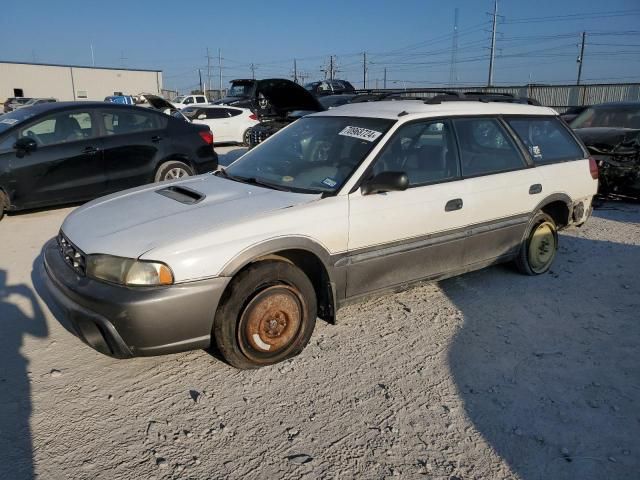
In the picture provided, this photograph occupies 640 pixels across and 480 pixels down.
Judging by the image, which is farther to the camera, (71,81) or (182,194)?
(71,81)

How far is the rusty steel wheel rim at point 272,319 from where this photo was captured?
9.96ft

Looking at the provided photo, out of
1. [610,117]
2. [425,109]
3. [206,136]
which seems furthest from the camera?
[610,117]

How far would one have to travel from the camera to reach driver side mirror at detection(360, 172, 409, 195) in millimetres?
3309

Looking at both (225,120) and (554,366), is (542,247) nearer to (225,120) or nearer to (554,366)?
(554,366)

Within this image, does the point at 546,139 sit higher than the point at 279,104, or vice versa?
the point at 279,104

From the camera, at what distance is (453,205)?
390 cm

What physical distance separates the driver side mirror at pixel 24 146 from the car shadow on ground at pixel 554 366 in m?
5.34

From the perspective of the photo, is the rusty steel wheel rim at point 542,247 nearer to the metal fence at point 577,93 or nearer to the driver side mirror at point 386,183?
the driver side mirror at point 386,183

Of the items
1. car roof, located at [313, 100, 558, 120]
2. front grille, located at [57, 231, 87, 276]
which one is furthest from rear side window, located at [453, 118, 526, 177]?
front grille, located at [57, 231, 87, 276]

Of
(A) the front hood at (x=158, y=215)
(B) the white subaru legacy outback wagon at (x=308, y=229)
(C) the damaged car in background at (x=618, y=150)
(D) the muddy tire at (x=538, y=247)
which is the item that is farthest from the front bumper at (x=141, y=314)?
(C) the damaged car in background at (x=618, y=150)

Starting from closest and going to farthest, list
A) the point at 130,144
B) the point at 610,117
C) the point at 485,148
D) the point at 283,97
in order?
the point at 485,148 → the point at 130,144 → the point at 610,117 → the point at 283,97

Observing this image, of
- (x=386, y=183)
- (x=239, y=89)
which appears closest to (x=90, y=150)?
(x=386, y=183)

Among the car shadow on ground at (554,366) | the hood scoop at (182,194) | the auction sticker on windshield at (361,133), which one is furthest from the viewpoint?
the auction sticker on windshield at (361,133)

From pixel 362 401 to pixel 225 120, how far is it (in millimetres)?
13408
